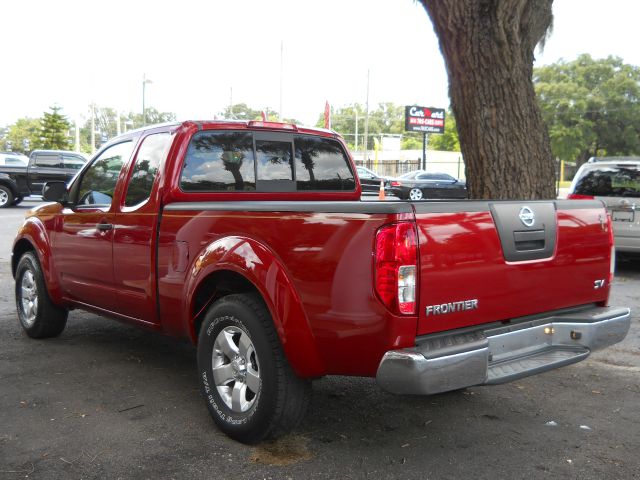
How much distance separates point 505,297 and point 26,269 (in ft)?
14.5

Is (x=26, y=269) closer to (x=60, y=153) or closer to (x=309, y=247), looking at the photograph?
(x=309, y=247)

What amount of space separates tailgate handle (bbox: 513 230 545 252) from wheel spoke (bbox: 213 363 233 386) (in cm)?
171

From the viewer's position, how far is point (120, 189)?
15.8ft

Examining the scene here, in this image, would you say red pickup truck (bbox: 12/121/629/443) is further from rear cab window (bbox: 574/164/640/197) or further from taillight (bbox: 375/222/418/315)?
rear cab window (bbox: 574/164/640/197)

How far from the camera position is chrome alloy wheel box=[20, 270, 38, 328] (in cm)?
583

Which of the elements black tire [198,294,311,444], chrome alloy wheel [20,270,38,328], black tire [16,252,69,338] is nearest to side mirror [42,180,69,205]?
black tire [16,252,69,338]

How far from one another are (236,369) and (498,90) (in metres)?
4.36

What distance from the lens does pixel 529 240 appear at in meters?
3.52

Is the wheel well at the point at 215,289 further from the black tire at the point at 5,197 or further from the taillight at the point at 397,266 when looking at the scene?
the black tire at the point at 5,197

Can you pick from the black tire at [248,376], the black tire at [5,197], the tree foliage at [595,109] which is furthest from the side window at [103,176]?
the tree foliage at [595,109]

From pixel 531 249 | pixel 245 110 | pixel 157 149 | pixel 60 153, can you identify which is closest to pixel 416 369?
Result: pixel 531 249

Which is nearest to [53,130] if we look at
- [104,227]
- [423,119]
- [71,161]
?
[423,119]

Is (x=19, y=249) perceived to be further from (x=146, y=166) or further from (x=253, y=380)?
(x=253, y=380)

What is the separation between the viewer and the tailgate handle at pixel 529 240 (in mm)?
3453
